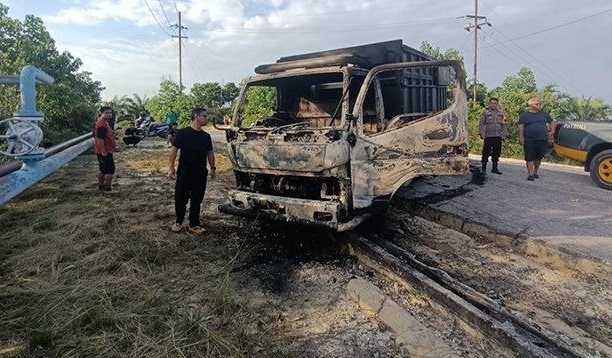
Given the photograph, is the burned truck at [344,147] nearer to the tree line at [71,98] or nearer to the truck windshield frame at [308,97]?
the truck windshield frame at [308,97]

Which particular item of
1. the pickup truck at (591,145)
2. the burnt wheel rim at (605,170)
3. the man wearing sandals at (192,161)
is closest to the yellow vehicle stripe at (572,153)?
the pickup truck at (591,145)

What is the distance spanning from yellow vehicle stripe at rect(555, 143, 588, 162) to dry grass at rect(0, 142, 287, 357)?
21.7 feet

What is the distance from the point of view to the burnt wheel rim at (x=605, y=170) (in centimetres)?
717

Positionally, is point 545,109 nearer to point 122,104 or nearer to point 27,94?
point 27,94

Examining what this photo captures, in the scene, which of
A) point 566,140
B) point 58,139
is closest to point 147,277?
point 566,140

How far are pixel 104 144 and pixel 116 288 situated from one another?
4.43 meters

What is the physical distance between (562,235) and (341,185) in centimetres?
266

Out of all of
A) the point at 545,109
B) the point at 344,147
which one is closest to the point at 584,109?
the point at 545,109

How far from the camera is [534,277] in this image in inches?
154

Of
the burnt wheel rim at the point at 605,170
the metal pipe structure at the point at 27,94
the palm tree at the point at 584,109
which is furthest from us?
the palm tree at the point at 584,109

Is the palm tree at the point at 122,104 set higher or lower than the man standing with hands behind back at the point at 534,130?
higher

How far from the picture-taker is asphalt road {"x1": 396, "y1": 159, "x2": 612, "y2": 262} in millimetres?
4617

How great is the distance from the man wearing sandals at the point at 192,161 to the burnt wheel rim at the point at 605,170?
6.84 meters

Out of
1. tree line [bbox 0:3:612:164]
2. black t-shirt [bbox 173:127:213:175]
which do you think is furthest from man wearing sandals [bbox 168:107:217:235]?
tree line [bbox 0:3:612:164]
